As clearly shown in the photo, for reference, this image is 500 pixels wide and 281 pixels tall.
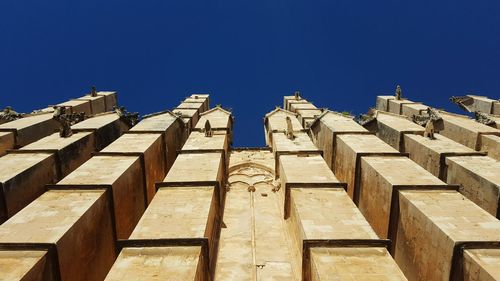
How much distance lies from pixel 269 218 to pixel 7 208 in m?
8.33

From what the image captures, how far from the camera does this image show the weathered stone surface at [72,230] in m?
9.09

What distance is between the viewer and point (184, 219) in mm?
10750

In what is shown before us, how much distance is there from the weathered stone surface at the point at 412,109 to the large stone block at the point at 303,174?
15579 millimetres

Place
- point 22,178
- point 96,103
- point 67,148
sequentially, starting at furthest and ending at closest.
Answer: point 96,103
point 67,148
point 22,178

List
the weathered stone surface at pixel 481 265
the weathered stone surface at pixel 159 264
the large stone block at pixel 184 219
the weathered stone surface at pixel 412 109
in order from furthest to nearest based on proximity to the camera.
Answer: the weathered stone surface at pixel 412 109
the large stone block at pixel 184 219
the weathered stone surface at pixel 159 264
the weathered stone surface at pixel 481 265

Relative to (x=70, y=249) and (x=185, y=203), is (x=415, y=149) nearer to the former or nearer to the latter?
(x=185, y=203)

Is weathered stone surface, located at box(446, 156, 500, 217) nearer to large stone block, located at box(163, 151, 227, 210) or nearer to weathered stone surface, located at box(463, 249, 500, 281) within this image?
weathered stone surface, located at box(463, 249, 500, 281)

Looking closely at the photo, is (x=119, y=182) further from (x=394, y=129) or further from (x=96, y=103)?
(x=96, y=103)

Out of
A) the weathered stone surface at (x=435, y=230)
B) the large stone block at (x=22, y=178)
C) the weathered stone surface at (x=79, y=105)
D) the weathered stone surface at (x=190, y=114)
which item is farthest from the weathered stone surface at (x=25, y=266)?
the weathered stone surface at (x=79, y=105)

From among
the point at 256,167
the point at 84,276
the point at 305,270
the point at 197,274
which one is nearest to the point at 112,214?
the point at 84,276

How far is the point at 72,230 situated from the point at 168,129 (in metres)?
11.6

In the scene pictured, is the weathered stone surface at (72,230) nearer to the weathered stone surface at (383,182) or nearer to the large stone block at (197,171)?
the large stone block at (197,171)

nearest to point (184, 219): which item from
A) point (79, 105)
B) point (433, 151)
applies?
point (433, 151)

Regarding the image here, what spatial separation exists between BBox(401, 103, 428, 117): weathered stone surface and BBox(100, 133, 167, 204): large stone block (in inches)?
740
